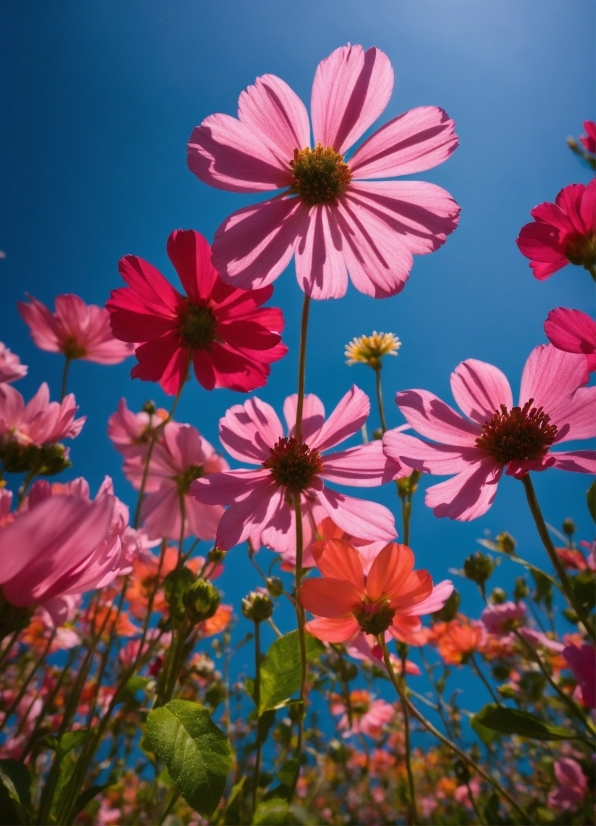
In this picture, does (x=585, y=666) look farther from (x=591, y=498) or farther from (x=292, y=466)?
(x=292, y=466)

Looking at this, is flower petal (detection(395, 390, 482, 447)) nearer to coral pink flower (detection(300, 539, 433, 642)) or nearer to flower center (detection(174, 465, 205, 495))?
coral pink flower (detection(300, 539, 433, 642))

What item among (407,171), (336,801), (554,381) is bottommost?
(336,801)

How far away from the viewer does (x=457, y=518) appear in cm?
45

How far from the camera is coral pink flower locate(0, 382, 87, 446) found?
745 millimetres

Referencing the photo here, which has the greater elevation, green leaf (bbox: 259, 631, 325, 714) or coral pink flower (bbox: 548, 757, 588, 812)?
coral pink flower (bbox: 548, 757, 588, 812)

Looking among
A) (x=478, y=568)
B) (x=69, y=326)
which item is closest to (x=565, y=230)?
(x=478, y=568)

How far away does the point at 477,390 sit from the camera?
22.7 inches

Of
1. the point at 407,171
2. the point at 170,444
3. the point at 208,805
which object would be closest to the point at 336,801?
the point at 170,444

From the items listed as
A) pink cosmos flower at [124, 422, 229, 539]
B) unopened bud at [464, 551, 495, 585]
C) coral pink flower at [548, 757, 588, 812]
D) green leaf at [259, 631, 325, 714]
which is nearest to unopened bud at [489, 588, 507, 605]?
coral pink flower at [548, 757, 588, 812]

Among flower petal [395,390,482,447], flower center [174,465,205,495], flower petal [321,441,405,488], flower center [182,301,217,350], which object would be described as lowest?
flower petal [321,441,405,488]

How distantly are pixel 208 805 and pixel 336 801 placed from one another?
9.62ft

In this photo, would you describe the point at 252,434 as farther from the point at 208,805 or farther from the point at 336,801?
the point at 336,801

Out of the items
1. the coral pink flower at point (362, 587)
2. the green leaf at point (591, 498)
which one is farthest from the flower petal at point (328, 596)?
the green leaf at point (591, 498)

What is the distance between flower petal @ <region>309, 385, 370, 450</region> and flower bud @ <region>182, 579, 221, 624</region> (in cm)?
19
